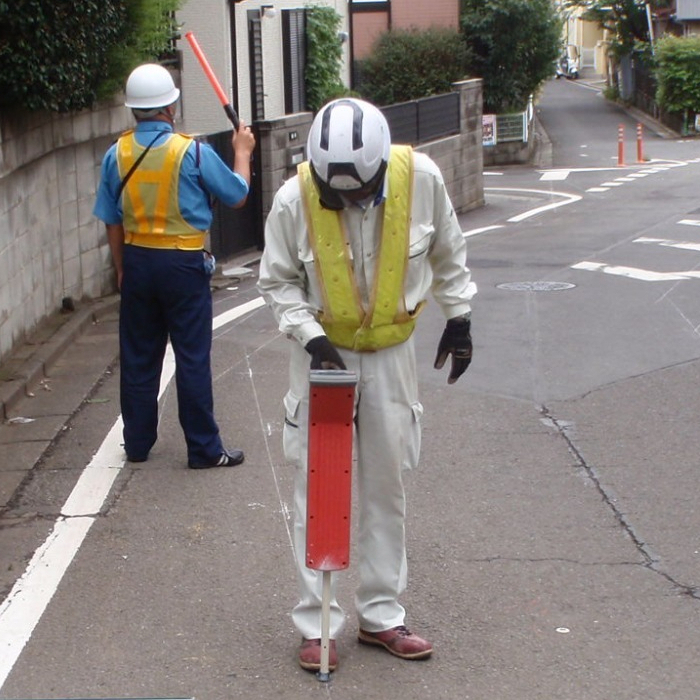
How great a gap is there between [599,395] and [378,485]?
410 cm

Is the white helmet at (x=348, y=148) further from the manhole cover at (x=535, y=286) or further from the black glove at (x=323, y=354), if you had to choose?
the manhole cover at (x=535, y=286)

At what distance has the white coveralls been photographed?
429 cm

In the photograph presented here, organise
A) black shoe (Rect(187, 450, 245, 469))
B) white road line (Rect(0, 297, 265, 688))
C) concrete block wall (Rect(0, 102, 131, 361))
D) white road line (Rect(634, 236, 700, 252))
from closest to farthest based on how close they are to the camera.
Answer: white road line (Rect(0, 297, 265, 688)) → black shoe (Rect(187, 450, 245, 469)) → concrete block wall (Rect(0, 102, 131, 361)) → white road line (Rect(634, 236, 700, 252))

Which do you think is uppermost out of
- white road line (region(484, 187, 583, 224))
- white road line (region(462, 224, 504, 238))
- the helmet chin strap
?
the helmet chin strap

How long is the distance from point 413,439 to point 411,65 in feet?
108

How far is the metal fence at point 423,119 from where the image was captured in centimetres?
1958

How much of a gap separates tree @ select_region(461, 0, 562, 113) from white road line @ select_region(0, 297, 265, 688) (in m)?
31.8

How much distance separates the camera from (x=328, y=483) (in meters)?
4.22

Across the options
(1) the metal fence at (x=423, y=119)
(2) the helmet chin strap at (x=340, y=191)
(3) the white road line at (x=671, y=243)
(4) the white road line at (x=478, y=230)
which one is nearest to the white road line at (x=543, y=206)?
(4) the white road line at (x=478, y=230)

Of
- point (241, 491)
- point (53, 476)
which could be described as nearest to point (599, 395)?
point (241, 491)

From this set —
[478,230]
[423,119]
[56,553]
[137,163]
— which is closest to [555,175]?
[423,119]

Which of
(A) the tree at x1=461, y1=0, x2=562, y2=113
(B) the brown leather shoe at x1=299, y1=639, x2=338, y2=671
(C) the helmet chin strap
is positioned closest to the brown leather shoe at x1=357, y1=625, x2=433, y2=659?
(B) the brown leather shoe at x1=299, y1=639, x2=338, y2=671

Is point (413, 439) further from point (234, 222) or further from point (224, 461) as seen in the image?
point (234, 222)

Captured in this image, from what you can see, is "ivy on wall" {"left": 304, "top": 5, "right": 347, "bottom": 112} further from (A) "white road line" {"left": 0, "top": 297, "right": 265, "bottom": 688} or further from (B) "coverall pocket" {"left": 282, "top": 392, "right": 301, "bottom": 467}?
(B) "coverall pocket" {"left": 282, "top": 392, "right": 301, "bottom": 467}
